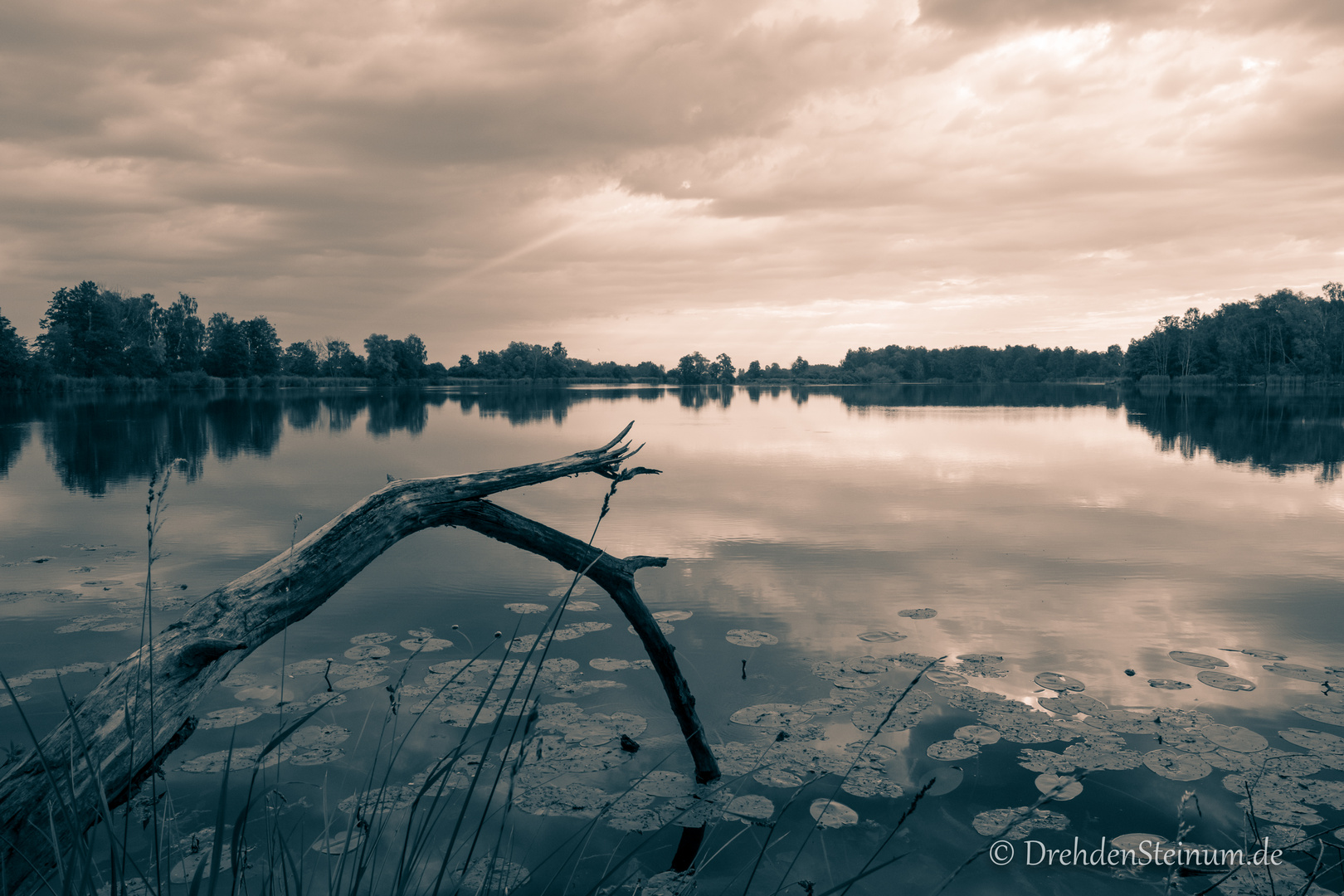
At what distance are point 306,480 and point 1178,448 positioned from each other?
84.8 ft

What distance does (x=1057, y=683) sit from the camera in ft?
20.2

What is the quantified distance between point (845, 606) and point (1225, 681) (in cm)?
346

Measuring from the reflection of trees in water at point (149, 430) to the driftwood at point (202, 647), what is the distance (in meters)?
9.14

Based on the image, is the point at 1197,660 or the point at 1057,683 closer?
the point at 1057,683

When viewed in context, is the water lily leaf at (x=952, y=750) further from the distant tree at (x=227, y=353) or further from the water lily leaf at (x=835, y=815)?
the distant tree at (x=227, y=353)

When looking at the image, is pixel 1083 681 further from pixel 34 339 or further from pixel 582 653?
pixel 34 339

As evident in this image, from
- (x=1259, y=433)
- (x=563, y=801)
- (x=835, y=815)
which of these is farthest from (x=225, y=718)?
(x=1259, y=433)

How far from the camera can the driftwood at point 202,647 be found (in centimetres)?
201

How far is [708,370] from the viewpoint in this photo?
155 meters

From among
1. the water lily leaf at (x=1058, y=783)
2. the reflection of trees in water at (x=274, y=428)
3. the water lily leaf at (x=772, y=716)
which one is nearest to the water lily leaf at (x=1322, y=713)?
the water lily leaf at (x=1058, y=783)

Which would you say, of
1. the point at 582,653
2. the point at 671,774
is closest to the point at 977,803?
the point at 671,774

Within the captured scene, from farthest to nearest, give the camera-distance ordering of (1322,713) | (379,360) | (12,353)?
(379,360), (12,353), (1322,713)

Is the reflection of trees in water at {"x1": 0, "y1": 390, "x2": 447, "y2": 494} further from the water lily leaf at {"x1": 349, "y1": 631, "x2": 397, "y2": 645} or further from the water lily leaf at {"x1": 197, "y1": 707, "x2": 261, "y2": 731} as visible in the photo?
the water lily leaf at {"x1": 197, "y1": 707, "x2": 261, "y2": 731}

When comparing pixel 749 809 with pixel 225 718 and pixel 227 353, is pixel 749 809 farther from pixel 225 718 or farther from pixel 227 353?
A: pixel 227 353
